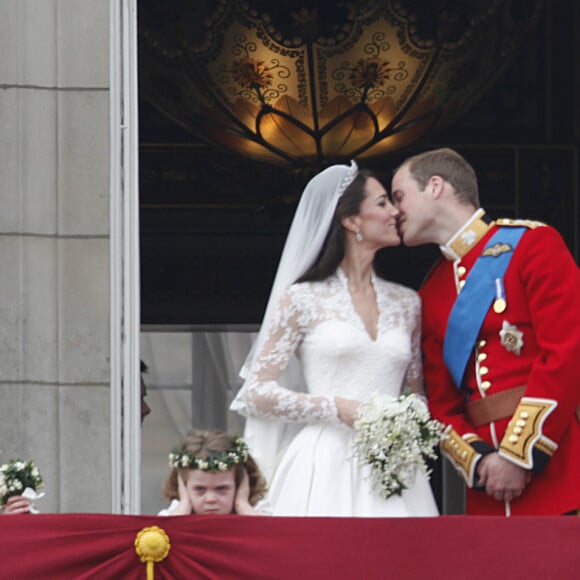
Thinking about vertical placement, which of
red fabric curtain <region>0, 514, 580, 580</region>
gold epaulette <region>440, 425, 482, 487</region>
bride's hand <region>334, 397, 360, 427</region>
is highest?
bride's hand <region>334, 397, 360, 427</region>

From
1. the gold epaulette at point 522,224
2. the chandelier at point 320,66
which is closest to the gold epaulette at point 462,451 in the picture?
the gold epaulette at point 522,224

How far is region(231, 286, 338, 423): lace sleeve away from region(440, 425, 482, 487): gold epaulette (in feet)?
1.14

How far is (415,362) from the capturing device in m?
6.76

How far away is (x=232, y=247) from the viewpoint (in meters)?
10.7

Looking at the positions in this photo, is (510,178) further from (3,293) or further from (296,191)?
(3,293)

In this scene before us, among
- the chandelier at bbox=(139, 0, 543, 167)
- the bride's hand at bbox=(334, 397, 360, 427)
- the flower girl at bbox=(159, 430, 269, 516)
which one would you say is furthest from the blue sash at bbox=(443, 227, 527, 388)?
the chandelier at bbox=(139, 0, 543, 167)

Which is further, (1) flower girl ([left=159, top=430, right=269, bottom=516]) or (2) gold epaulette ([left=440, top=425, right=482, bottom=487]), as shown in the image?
(2) gold epaulette ([left=440, top=425, right=482, bottom=487])

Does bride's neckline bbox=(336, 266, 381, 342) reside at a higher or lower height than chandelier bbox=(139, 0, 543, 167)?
lower

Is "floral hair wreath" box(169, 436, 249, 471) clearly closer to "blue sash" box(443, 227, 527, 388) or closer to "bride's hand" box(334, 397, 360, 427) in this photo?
"bride's hand" box(334, 397, 360, 427)

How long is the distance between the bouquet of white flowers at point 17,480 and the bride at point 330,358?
29.5 inches

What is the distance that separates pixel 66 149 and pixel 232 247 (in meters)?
3.41

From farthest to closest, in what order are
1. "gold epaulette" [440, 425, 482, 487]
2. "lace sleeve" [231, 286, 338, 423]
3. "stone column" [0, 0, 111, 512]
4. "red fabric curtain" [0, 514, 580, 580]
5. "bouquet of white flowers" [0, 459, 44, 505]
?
1. "stone column" [0, 0, 111, 512]
2. "lace sleeve" [231, 286, 338, 423]
3. "gold epaulette" [440, 425, 482, 487]
4. "bouquet of white flowers" [0, 459, 44, 505]
5. "red fabric curtain" [0, 514, 580, 580]

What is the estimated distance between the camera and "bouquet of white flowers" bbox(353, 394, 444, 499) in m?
6.13

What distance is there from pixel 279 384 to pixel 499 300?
28.3 inches
